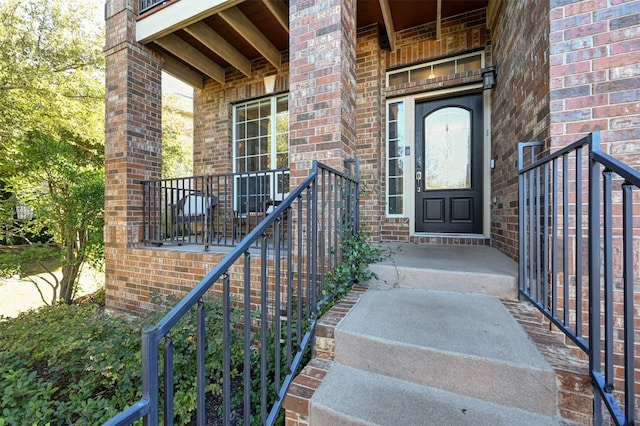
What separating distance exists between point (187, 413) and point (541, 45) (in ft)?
10.7

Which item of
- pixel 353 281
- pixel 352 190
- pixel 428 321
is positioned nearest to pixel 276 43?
pixel 352 190

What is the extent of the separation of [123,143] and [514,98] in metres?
4.34

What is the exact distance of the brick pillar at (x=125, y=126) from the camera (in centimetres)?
353

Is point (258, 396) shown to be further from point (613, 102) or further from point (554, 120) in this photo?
point (613, 102)

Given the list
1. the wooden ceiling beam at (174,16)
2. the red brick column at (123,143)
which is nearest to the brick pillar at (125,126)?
the red brick column at (123,143)

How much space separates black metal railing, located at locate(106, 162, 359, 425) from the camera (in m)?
0.76

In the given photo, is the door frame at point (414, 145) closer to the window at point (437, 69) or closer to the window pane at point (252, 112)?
the window at point (437, 69)

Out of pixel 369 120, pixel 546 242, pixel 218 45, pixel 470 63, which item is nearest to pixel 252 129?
pixel 218 45

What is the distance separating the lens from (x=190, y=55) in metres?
4.20

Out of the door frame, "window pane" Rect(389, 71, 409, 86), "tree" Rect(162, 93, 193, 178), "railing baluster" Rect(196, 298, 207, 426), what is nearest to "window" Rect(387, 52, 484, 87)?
"window pane" Rect(389, 71, 409, 86)

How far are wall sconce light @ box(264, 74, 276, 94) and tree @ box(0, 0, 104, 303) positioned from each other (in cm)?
300

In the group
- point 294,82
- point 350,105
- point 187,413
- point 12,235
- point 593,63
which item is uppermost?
point 294,82

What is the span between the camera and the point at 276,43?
426 centimetres

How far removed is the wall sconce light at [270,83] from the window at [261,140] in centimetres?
15
